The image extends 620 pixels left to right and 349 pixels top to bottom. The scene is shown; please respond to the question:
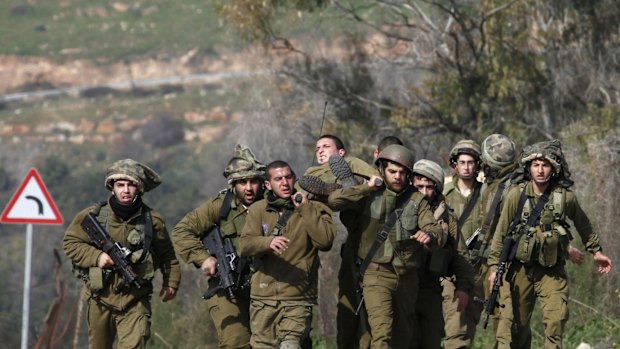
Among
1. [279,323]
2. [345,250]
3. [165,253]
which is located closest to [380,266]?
[345,250]

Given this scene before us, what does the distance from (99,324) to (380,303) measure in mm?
2286

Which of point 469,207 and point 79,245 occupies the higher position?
point 469,207

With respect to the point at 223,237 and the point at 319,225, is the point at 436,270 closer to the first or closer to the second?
the point at 319,225

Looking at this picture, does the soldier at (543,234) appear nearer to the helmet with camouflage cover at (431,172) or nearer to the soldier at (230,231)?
the helmet with camouflage cover at (431,172)

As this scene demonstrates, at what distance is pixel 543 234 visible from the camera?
11.5 m

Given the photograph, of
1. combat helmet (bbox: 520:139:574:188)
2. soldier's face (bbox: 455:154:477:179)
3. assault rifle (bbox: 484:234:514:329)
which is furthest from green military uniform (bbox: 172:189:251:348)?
combat helmet (bbox: 520:139:574:188)

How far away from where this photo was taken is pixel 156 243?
37.6ft

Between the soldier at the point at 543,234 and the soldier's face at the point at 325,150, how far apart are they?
4.89 ft

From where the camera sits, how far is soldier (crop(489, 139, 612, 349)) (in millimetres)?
11492

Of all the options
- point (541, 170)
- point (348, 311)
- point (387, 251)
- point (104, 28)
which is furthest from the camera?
point (104, 28)

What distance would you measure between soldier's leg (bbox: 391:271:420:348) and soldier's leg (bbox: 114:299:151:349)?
1.98 metres

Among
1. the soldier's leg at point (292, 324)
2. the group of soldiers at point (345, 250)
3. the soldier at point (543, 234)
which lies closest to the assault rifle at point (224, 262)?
the group of soldiers at point (345, 250)

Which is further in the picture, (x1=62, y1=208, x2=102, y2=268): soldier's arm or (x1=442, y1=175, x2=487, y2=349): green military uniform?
(x1=442, y1=175, x2=487, y2=349): green military uniform

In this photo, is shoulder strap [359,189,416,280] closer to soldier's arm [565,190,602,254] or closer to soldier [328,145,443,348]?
soldier [328,145,443,348]
